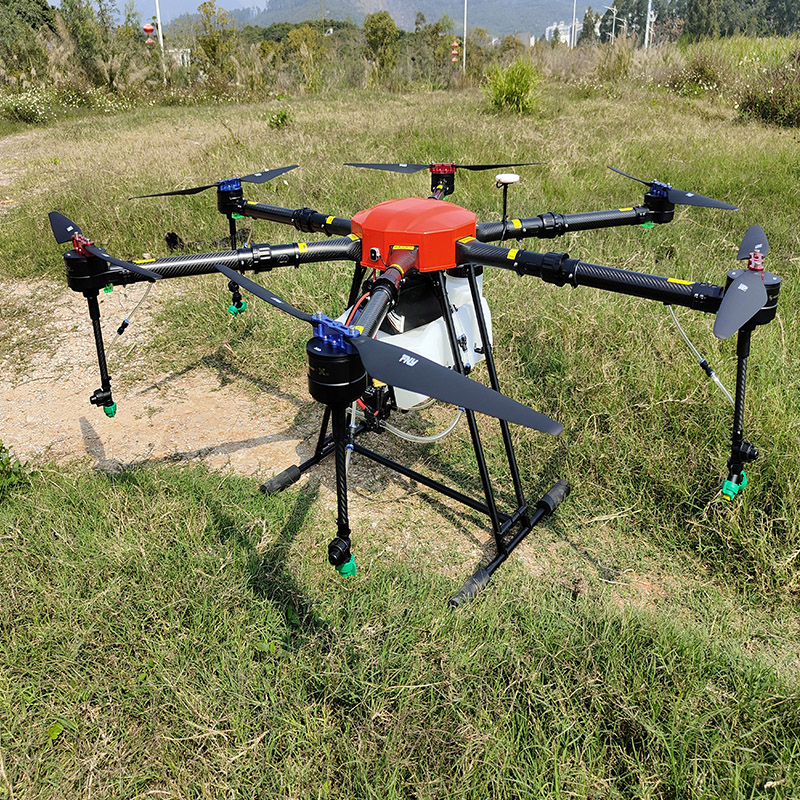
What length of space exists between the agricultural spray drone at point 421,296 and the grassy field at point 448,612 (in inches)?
12.1

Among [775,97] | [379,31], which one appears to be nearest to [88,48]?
[775,97]

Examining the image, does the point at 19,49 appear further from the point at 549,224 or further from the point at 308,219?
the point at 549,224

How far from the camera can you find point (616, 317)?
390 centimetres

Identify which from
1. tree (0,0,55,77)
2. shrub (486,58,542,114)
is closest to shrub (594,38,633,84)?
shrub (486,58,542,114)

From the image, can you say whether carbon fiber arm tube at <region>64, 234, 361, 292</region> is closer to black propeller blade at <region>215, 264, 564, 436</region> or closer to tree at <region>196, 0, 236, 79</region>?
black propeller blade at <region>215, 264, 564, 436</region>

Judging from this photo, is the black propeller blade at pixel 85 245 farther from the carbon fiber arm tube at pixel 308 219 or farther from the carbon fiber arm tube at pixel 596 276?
the carbon fiber arm tube at pixel 596 276

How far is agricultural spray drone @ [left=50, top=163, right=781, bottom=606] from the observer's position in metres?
1.56

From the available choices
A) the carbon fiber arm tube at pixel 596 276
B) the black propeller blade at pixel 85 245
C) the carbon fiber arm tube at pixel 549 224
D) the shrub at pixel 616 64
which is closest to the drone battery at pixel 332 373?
the black propeller blade at pixel 85 245

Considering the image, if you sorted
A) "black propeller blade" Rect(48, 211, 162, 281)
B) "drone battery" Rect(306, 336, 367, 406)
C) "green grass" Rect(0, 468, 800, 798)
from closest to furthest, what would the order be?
1. "drone battery" Rect(306, 336, 367, 406)
2. "green grass" Rect(0, 468, 800, 798)
3. "black propeller blade" Rect(48, 211, 162, 281)

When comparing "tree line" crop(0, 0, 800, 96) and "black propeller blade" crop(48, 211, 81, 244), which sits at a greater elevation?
"tree line" crop(0, 0, 800, 96)

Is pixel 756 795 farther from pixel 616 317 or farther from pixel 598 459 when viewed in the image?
pixel 616 317

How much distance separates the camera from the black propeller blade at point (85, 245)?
2.03m

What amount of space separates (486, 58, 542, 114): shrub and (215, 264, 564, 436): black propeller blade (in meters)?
9.92

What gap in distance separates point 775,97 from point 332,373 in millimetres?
11075
